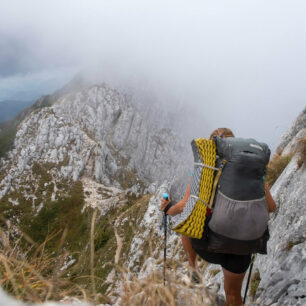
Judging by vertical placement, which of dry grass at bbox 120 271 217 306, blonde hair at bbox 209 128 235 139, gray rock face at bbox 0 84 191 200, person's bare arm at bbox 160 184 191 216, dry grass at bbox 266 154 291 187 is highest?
blonde hair at bbox 209 128 235 139

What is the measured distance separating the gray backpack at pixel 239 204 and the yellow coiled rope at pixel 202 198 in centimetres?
14

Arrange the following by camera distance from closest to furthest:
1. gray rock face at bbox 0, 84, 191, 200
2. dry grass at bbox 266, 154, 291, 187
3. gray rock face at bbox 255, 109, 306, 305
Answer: gray rock face at bbox 255, 109, 306, 305 < dry grass at bbox 266, 154, 291, 187 < gray rock face at bbox 0, 84, 191, 200

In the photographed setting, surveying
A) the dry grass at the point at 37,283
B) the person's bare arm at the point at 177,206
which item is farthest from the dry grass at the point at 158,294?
the person's bare arm at the point at 177,206

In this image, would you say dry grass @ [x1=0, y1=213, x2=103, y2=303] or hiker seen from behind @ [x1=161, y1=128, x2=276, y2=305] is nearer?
dry grass @ [x1=0, y1=213, x2=103, y2=303]

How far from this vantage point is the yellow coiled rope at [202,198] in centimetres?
339

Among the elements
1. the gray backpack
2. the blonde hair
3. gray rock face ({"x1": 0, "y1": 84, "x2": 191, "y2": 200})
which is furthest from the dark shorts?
gray rock face ({"x1": 0, "y1": 84, "x2": 191, "y2": 200})

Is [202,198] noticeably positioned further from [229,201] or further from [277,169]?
[277,169]

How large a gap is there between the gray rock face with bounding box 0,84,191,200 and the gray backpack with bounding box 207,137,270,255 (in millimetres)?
114194

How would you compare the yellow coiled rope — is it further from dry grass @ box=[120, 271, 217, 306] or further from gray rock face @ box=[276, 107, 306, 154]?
gray rock face @ box=[276, 107, 306, 154]

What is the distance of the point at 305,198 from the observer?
5.08 meters

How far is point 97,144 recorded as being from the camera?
121m

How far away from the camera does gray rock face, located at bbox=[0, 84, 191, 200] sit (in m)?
117

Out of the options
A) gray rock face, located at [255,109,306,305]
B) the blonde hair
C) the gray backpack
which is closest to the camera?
the gray backpack

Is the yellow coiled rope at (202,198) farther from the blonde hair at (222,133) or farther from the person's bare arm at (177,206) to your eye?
the blonde hair at (222,133)
